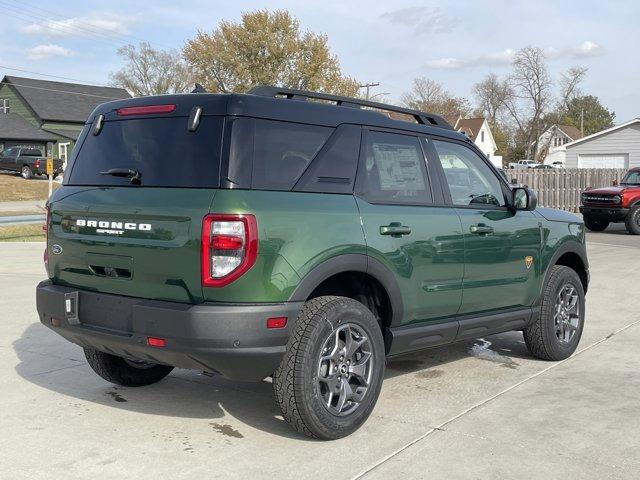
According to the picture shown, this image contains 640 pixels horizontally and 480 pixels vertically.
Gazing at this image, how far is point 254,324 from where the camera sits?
3.78m

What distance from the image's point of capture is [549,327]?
19.5ft

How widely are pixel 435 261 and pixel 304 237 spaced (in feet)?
3.96

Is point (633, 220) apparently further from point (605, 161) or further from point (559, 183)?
point (605, 161)

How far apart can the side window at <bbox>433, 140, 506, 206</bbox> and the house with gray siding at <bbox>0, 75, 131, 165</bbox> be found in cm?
4872

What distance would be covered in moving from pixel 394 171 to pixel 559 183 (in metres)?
22.2

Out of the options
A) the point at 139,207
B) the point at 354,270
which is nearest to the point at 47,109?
the point at 139,207

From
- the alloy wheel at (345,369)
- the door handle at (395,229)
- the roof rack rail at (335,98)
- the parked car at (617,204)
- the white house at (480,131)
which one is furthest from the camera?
the white house at (480,131)

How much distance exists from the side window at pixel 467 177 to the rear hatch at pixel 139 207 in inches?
75.5

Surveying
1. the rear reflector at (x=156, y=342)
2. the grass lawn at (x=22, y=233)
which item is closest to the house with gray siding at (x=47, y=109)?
the grass lawn at (x=22, y=233)

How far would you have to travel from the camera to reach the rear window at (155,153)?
13.0 ft

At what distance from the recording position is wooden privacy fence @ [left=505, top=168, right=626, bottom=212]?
2461cm

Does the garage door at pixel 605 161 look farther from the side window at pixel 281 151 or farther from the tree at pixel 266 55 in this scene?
the side window at pixel 281 151

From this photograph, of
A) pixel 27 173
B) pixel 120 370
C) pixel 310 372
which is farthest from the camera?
pixel 27 173

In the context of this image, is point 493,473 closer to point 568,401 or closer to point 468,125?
point 568,401
